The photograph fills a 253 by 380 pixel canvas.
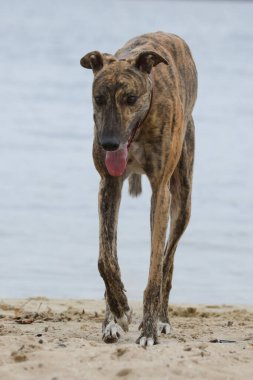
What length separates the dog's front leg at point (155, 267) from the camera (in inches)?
313

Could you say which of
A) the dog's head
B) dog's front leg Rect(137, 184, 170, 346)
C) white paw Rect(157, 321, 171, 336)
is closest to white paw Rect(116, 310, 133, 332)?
dog's front leg Rect(137, 184, 170, 346)

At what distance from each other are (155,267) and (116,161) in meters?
0.70

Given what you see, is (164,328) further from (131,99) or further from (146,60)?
(146,60)

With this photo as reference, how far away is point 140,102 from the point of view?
787 centimetres

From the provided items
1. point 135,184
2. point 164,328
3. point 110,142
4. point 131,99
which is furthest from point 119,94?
point 164,328

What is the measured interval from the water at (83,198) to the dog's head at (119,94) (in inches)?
124

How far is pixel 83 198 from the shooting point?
47.8ft

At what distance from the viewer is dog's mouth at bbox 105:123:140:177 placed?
308 inches

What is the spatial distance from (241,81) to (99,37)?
443 inches

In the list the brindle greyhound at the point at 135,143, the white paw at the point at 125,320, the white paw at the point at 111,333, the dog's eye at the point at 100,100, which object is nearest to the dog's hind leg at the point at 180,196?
the brindle greyhound at the point at 135,143

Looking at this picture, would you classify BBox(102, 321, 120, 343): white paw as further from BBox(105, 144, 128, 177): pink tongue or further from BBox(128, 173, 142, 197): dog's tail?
Answer: BBox(128, 173, 142, 197): dog's tail

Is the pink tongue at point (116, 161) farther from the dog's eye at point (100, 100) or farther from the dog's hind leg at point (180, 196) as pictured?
the dog's hind leg at point (180, 196)

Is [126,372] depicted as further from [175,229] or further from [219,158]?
[219,158]

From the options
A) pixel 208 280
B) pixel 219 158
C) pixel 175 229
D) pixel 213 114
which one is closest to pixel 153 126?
pixel 175 229
